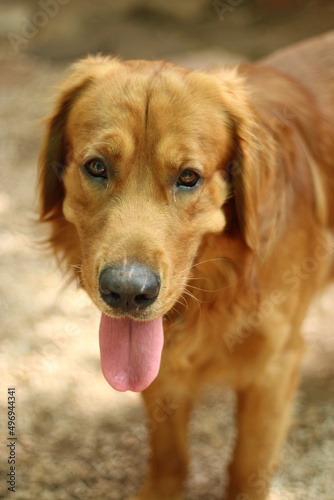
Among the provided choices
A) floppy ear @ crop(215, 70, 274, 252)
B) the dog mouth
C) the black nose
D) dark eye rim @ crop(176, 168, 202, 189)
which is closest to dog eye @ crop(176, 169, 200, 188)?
dark eye rim @ crop(176, 168, 202, 189)

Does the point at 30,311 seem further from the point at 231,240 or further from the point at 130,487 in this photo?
the point at 231,240

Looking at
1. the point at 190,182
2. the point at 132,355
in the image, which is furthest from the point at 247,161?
the point at 132,355

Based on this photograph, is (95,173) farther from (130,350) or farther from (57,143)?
(130,350)

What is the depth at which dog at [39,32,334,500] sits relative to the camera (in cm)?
240

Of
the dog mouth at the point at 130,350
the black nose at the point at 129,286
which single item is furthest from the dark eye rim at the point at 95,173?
the dog mouth at the point at 130,350

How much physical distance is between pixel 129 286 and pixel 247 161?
29.8 inches

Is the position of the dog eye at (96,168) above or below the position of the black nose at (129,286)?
above

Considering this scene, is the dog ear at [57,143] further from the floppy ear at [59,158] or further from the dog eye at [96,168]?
the dog eye at [96,168]

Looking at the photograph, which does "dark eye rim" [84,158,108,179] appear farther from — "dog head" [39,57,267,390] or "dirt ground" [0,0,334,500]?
"dirt ground" [0,0,334,500]

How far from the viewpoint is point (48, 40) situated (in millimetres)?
8586

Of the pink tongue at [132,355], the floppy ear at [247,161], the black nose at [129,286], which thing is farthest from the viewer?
the floppy ear at [247,161]

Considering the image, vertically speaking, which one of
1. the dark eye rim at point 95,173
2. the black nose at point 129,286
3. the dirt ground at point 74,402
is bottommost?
the dirt ground at point 74,402

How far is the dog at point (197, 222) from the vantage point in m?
2.40

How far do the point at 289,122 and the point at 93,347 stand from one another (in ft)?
6.86
